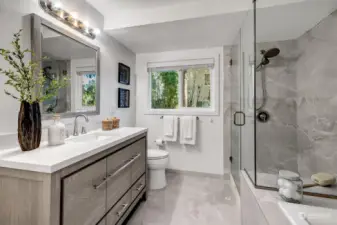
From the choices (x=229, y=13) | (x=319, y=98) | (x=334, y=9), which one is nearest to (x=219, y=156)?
(x=319, y=98)

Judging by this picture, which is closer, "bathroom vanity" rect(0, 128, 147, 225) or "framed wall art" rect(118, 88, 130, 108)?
"bathroom vanity" rect(0, 128, 147, 225)

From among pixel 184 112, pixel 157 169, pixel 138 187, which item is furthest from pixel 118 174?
pixel 184 112

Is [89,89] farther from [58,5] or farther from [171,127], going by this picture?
[171,127]

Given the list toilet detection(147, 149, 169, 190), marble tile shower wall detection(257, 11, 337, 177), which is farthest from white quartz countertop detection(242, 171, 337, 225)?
toilet detection(147, 149, 169, 190)

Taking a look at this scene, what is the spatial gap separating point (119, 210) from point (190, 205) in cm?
85

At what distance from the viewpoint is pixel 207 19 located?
6.34ft

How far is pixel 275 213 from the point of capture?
3.35 feet

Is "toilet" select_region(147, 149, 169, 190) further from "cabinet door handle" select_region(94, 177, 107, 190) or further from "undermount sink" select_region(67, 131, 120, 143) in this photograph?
"cabinet door handle" select_region(94, 177, 107, 190)

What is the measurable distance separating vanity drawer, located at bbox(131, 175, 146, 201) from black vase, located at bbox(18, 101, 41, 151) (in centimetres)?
94

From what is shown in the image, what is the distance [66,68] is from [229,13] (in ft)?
5.51

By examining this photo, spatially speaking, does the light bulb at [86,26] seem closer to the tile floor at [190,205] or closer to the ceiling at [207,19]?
the ceiling at [207,19]

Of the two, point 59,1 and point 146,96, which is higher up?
point 59,1

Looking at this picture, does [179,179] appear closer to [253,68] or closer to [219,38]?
[253,68]

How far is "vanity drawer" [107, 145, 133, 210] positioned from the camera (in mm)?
1325
